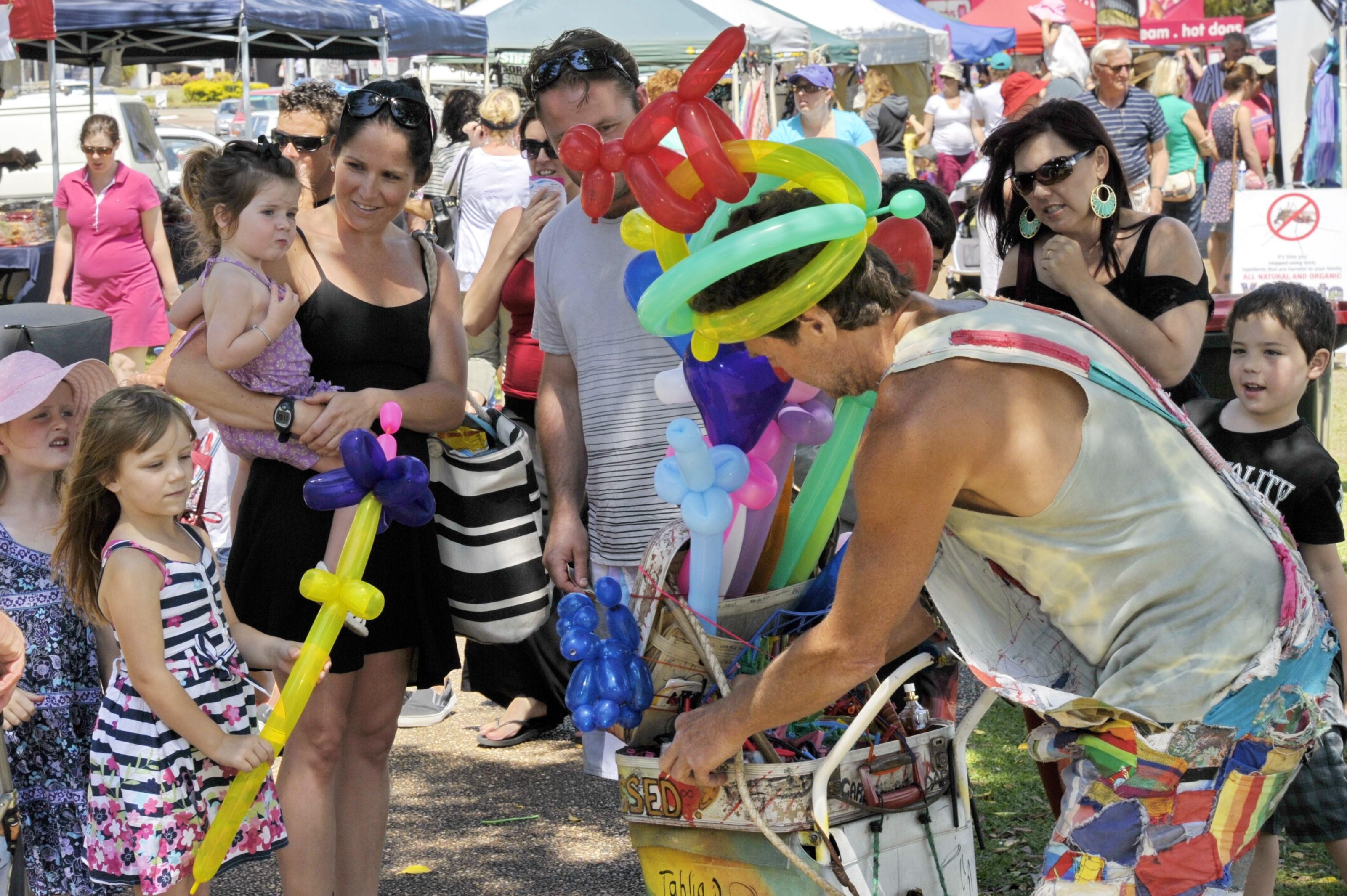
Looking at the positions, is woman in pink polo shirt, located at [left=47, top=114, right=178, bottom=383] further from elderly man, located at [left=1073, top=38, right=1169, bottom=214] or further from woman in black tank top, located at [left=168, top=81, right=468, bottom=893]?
woman in black tank top, located at [left=168, top=81, right=468, bottom=893]

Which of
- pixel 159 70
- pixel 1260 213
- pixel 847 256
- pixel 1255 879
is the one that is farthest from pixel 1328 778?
pixel 159 70

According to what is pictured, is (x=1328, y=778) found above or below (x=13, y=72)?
below

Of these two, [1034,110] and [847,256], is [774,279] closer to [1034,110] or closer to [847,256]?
[847,256]

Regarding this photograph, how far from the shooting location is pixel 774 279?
73.7 inches

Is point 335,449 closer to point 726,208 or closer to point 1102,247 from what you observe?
point 726,208

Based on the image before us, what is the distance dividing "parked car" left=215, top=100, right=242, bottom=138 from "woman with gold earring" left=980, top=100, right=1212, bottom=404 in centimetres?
2002

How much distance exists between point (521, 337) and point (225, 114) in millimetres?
23417

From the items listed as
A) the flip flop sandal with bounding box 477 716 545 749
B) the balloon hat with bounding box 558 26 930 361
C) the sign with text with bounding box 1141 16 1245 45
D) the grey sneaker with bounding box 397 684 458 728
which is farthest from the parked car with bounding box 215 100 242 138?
the balloon hat with bounding box 558 26 930 361

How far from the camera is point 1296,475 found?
2.98 m

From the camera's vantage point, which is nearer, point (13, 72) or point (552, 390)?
point (552, 390)

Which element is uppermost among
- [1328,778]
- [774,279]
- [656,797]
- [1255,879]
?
[774,279]

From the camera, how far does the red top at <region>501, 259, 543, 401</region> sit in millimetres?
4266

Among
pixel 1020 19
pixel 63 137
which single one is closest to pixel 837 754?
pixel 63 137

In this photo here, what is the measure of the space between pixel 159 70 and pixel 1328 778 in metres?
49.4
